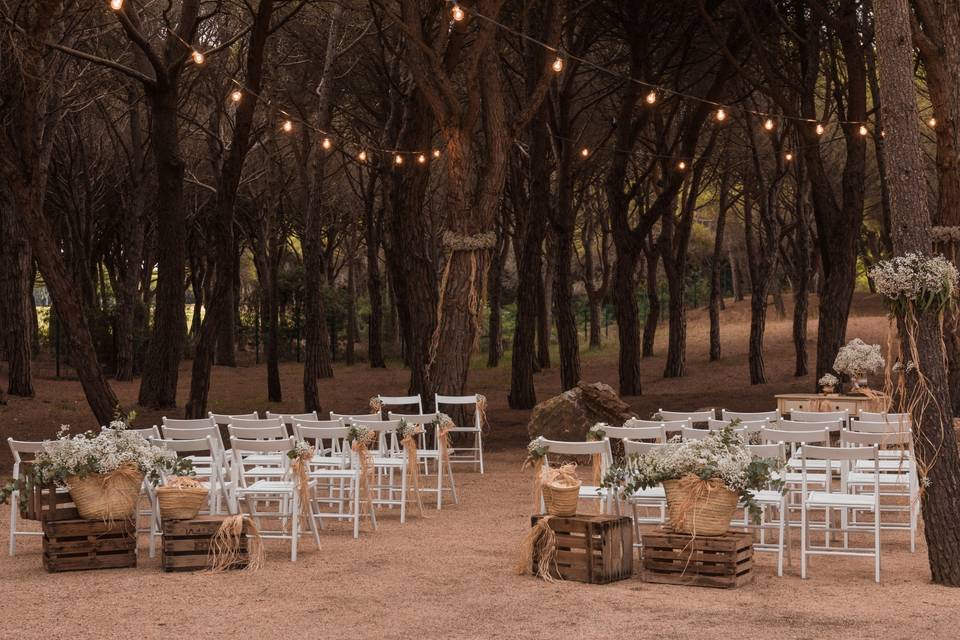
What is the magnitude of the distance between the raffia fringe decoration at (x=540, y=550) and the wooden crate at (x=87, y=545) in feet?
9.34

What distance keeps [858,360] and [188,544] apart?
30.0 feet

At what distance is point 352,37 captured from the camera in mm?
23969

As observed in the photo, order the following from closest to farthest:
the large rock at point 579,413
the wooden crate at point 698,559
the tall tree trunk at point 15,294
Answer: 1. the wooden crate at point 698,559
2. the large rock at point 579,413
3. the tall tree trunk at point 15,294

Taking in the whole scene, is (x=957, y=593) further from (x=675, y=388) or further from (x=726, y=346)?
(x=726, y=346)

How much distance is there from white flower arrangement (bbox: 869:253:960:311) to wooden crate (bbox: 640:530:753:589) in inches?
76.2

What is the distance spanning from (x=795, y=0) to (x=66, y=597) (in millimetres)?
16718

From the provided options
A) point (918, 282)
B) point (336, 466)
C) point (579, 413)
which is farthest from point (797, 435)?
point (579, 413)

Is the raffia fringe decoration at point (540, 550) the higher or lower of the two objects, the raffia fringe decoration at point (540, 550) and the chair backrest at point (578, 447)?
the lower

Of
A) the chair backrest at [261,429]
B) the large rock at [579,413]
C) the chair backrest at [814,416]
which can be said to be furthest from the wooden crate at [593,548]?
the large rock at [579,413]

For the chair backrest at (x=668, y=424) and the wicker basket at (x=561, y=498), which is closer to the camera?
the wicker basket at (x=561, y=498)

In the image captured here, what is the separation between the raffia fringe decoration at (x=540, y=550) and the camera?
313 inches

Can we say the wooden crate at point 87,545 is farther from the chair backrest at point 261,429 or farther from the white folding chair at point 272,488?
the chair backrest at point 261,429

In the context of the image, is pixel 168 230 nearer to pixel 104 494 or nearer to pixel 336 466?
pixel 336 466

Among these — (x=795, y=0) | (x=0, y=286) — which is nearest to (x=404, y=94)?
(x=795, y=0)
